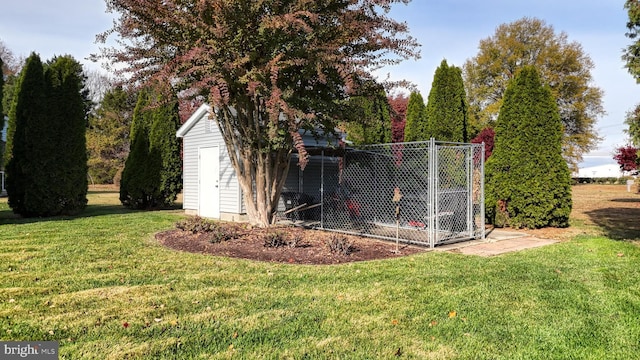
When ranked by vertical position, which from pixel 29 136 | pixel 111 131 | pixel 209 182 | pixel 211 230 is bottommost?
pixel 211 230

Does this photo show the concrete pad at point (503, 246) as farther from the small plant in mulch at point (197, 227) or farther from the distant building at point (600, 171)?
the distant building at point (600, 171)

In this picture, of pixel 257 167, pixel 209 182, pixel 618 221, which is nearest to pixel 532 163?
pixel 618 221

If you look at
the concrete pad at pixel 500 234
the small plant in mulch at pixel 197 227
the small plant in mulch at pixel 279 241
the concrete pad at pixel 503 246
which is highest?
the small plant in mulch at pixel 197 227

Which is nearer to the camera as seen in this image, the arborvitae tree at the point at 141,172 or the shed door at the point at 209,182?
the shed door at the point at 209,182

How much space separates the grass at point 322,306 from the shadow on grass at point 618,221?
9.05ft

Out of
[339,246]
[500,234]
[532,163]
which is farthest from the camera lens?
[532,163]

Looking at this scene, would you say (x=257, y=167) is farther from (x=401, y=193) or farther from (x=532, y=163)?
(x=532, y=163)

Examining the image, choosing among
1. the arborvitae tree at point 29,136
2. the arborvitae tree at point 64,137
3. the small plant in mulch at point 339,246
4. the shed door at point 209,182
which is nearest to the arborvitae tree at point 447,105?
the shed door at point 209,182

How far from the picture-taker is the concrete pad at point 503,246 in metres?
6.85

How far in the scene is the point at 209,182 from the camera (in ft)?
38.5

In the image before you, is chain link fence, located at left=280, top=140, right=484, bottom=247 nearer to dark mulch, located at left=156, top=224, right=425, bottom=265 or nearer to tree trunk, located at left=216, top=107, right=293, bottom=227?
tree trunk, located at left=216, top=107, right=293, bottom=227

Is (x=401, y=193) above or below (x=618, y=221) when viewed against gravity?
above

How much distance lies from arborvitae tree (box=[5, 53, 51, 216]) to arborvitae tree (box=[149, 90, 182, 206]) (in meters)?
3.57

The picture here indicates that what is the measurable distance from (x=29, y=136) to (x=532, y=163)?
1226 cm
